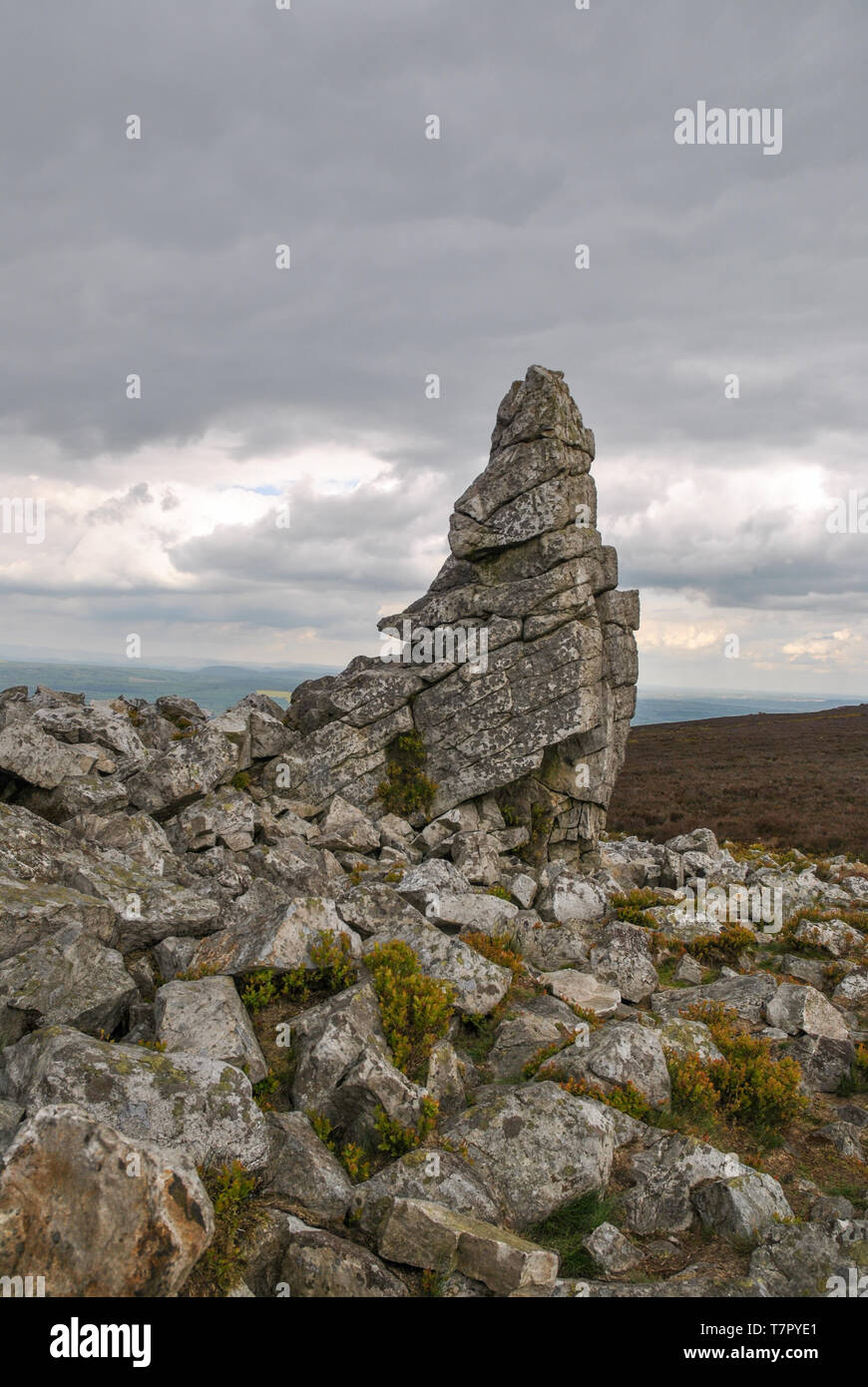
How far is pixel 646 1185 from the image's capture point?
8.98 m

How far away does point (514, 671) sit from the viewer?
1110 inches

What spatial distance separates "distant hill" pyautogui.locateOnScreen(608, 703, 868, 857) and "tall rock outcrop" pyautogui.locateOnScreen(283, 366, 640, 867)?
21.1 metres

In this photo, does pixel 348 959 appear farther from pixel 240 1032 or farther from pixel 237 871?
pixel 237 871

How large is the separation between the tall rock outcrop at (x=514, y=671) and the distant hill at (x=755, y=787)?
21087 mm

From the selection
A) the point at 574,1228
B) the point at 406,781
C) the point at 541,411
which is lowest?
the point at 574,1228

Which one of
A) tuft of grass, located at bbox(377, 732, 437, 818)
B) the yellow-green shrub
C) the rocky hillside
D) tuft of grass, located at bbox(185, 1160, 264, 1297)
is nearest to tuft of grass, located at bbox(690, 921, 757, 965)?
the rocky hillside

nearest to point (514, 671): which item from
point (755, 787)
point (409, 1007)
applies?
point (409, 1007)

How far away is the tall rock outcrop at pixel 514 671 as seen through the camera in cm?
2786

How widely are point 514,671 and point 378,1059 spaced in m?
19.8

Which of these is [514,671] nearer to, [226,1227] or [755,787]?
[226,1227]

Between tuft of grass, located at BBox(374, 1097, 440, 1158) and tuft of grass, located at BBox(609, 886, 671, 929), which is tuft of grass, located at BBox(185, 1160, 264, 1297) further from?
tuft of grass, located at BBox(609, 886, 671, 929)

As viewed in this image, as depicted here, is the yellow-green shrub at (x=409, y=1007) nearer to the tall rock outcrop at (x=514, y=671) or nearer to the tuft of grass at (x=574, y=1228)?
the tuft of grass at (x=574, y=1228)

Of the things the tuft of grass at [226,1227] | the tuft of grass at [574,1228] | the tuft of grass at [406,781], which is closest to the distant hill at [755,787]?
the tuft of grass at [406,781]

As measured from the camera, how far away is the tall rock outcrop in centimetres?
2786
